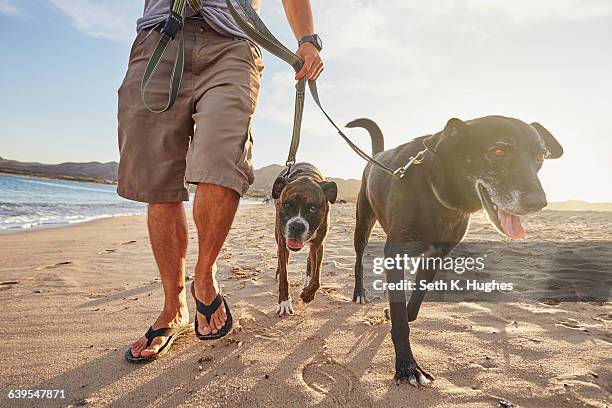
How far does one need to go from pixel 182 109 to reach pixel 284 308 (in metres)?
1.81

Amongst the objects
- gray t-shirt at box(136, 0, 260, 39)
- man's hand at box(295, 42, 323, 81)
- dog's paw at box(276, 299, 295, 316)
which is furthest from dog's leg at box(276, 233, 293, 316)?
gray t-shirt at box(136, 0, 260, 39)

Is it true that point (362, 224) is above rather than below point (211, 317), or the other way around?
above

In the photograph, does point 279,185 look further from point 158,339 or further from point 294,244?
point 158,339

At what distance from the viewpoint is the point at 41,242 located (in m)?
6.20

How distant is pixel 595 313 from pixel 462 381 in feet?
6.22

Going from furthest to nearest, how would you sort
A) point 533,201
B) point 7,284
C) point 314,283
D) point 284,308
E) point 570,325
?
point 7,284, point 314,283, point 284,308, point 570,325, point 533,201

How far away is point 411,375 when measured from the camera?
1.98 metres

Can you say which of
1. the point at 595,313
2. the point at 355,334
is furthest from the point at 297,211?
the point at 595,313

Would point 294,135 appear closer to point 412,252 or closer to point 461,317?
point 412,252

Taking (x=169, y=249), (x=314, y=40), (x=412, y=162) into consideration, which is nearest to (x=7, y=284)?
(x=169, y=249)

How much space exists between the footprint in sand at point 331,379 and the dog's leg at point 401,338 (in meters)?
0.28

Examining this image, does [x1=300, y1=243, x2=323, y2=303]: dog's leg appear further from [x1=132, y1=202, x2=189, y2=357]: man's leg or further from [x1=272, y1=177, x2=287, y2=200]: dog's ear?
[x1=132, y1=202, x2=189, y2=357]: man's leg

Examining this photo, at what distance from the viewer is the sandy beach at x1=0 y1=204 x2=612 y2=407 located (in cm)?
184

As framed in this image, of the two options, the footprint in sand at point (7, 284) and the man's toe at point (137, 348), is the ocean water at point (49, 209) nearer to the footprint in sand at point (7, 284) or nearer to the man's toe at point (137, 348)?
the footprint in sand at point (7, 284)
